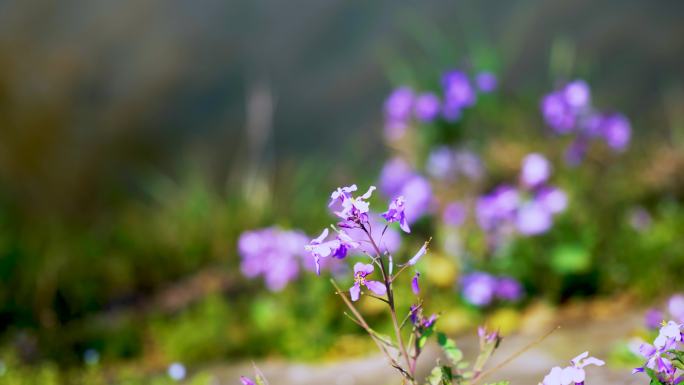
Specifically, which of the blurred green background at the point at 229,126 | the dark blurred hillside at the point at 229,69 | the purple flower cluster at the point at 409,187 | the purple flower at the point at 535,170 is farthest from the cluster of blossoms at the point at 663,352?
the dark blurred hillside at the point at 229,69

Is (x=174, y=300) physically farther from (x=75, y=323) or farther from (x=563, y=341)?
(x=563, y=341)

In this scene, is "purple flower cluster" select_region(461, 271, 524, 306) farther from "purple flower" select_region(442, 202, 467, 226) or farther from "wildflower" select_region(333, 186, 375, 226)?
"wildflower" select_region(333, 186, 375, 226)

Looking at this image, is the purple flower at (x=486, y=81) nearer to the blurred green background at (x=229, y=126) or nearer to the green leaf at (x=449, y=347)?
the blurred green background at (x=229, y=126)

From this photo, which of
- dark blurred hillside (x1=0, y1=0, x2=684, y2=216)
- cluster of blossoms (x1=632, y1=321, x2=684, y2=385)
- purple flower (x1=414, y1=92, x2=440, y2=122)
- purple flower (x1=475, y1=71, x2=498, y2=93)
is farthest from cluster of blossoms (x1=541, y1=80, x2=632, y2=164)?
cluster of blossoms (x1=632, y1=321, x2=684, y2=385)

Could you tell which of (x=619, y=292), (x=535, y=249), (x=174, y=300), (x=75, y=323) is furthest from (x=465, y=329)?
(x=75, y=323)

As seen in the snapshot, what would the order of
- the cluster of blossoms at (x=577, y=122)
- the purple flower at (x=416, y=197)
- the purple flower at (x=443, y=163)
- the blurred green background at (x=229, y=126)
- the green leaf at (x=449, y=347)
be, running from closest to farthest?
the green leaf at (x=449, y=347) → the cluster of blossoms at (x=577, y=122) → the purple flower at (x=416, y=197) → the purple flower at (x=443, y=163) → the blurred green background at (x=229, y=126)

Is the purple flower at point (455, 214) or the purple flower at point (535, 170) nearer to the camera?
the purple flower at point (535, 170)
